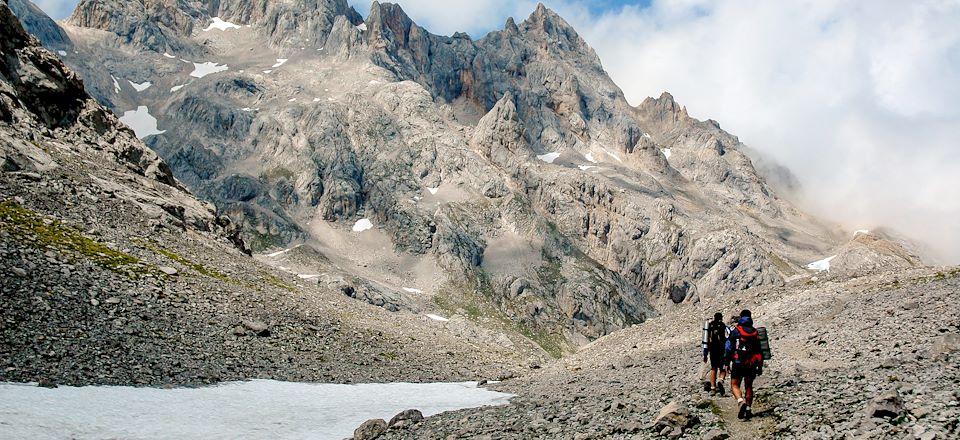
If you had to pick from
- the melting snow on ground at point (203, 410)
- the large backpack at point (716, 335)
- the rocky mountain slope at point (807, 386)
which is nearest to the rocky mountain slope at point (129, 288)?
the melting snow on ground at point (203, 410)

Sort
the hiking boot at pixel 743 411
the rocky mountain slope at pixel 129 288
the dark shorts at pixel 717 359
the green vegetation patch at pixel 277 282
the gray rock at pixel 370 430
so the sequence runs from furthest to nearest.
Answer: the green vegetation patch at pixel 277 282 < the rocky mountain slope at pixel 129 288 < the dark shorts at pixel 717 359 < the gray rock at pixel 370 430 < the hiking boot at pixel 743 411

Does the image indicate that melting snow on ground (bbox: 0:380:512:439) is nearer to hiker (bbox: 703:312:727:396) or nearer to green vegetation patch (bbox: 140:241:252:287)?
hiker (bbox: 703:312:727:396)

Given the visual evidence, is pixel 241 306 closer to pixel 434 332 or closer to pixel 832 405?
pixel 434 332

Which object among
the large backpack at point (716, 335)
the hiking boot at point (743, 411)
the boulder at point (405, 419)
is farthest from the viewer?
the boulder at point (405, 419)

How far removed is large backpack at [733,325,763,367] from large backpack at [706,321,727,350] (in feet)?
9.23

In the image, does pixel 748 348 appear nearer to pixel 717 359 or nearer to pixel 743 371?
pixel 743 371

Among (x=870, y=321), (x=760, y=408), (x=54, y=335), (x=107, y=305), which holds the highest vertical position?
(x=107, y=305)

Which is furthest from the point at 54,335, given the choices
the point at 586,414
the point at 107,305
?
the point at 586,414

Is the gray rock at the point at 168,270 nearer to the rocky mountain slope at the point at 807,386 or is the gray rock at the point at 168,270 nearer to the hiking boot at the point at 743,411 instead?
the rocky mountain slope at the point at 807,386

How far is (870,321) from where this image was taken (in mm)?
32125

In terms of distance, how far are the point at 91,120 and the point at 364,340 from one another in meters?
47.5

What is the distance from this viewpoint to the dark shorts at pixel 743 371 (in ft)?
62.4

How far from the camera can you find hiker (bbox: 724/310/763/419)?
18.8 m

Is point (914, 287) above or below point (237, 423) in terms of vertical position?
above
